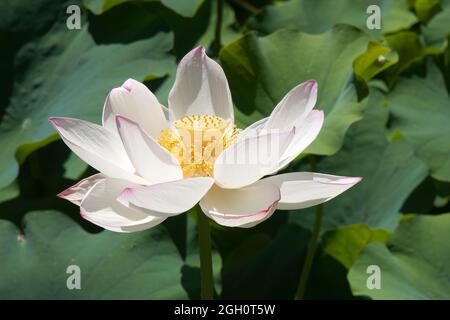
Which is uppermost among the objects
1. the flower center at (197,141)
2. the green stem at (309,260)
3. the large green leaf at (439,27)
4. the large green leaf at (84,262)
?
the flower center at (197,141)

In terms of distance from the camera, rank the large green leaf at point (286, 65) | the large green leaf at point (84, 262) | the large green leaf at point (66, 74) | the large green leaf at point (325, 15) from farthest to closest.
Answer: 1. the large green leaf at point (325, 15)
2. the large green leaf at point (66, 74)
3. the large green leaf at point (286, 65)
4. the large green leaf at point (84, 262)

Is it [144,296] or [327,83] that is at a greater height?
[327,83]

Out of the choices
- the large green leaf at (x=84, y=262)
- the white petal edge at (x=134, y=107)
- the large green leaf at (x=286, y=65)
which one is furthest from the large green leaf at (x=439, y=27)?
the white petal edge at (x=134, y=107)

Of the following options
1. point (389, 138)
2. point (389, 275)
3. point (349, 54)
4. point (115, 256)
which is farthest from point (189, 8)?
point (389, 275)

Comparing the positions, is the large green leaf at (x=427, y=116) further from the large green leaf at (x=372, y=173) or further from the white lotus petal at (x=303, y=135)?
the white lotus petal at (x=303, y=135)

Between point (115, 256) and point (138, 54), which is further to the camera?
point (138, 54)

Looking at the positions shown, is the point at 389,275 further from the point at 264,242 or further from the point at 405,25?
the point at 405,25

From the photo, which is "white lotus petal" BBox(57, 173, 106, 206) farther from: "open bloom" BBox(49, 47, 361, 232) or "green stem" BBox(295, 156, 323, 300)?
"green stem" BBox(295, 156, 323, 300)
